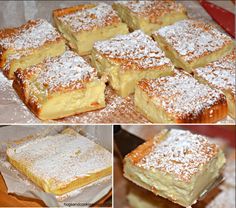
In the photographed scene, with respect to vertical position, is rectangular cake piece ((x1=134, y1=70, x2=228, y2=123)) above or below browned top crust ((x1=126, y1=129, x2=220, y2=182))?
above

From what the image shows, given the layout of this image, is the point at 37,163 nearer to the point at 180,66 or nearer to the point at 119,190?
the point at 119,190

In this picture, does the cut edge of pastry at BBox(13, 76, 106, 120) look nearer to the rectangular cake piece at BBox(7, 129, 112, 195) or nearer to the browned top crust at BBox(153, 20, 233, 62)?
the rectangular cake piece at BBox(7, 129, 112, 195)

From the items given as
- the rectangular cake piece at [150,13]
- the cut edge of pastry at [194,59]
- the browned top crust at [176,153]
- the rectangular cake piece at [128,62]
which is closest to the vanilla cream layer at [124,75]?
the rectangular cake piece at [128,62]

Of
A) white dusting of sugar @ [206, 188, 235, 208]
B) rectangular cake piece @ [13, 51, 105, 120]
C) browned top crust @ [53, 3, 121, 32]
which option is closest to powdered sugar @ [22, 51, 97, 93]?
rectangular cake piece @ [13, 51, 105, 120]

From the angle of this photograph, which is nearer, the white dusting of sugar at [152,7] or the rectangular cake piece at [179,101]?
the rectangular cake piece at [179,101]

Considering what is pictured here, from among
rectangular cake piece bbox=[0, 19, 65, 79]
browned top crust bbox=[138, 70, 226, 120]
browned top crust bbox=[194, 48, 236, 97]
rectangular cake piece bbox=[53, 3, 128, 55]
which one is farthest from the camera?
rectangular cake piece bbox=[53, 3, 128, 55]

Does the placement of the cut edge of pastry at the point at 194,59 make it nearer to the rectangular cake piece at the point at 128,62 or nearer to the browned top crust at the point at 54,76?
the rectangular cake piece at the point at 128,62

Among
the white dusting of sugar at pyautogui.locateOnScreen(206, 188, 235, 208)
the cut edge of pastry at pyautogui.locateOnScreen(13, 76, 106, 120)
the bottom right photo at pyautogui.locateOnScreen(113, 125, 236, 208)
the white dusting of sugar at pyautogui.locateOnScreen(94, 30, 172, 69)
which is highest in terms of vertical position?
the white dusting of sugar at pyautogui.locateOnScreen(94, 30, 172, 69)
